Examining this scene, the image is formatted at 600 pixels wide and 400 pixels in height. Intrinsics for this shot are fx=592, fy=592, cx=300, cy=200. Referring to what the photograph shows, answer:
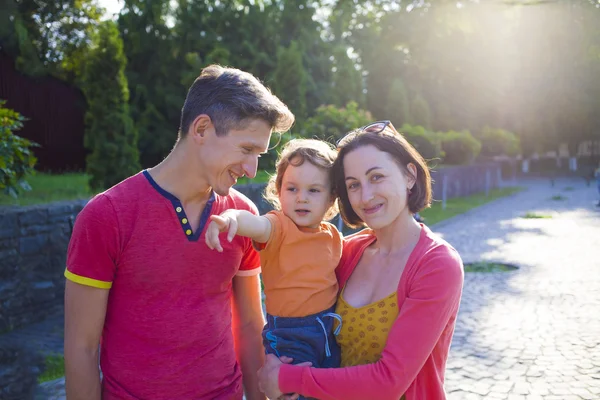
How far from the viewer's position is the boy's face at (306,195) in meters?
2.56

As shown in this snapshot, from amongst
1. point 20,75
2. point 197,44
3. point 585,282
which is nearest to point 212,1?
point 197,44

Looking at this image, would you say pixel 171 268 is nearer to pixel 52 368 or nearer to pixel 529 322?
pixel 52 368

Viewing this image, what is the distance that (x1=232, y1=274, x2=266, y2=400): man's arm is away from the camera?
94.0 inches

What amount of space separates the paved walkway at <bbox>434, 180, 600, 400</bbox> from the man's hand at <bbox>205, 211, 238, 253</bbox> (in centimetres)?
344

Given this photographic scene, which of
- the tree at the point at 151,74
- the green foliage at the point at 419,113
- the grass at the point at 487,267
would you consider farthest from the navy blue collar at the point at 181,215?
the green foliage at the point at 419,113

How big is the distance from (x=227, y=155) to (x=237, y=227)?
0.86 feet

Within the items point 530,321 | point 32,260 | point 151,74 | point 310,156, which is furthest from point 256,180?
point 151,74

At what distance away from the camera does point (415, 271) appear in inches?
83.4

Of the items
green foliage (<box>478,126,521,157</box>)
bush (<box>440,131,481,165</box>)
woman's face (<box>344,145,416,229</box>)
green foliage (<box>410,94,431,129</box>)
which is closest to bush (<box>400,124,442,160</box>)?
bush (<box>440,131,481,165</box>)

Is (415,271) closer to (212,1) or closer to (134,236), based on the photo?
(134,236)

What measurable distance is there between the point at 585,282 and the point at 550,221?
8.10m

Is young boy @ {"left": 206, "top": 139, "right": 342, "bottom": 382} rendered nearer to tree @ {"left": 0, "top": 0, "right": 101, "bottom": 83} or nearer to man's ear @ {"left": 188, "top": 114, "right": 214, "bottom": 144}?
man's ear @ {"left": 188, "top": 114, "right": 214, "bottom": 144}

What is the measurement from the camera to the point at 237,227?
2.13 metres

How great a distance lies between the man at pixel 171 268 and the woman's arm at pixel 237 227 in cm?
8
